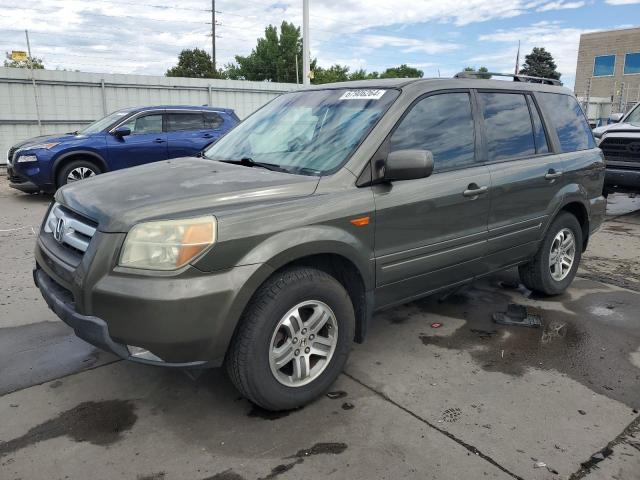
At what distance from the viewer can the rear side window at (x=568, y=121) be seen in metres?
4.49

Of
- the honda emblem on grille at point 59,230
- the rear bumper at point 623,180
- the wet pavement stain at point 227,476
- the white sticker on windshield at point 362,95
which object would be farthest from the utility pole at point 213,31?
the wet pavement stain at point 227,476

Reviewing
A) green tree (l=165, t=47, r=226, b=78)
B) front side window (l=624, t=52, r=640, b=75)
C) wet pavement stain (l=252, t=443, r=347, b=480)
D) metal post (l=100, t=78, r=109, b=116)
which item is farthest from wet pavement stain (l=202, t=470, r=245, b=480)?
green tree (l=165, t=47, r=226, b=78)

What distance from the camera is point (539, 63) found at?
54.4 metres

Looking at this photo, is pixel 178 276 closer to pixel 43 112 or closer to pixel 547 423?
pixel 547 423

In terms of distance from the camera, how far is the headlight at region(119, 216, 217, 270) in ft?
8.00

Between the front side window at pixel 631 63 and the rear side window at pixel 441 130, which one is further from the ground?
the front side window at pixel 631 63

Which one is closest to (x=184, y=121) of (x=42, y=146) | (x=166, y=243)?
(x=42, y=146)

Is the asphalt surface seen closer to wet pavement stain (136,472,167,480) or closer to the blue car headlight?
wet pavement stain (136,472,167,480)

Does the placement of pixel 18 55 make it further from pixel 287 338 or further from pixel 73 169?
pixel 287 338

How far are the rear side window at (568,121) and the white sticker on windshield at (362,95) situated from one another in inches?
68.6

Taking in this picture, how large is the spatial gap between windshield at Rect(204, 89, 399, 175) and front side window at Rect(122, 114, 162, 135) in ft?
21.9

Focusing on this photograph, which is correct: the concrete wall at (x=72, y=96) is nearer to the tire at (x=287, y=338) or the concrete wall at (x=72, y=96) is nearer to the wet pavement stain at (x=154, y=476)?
the tire at (x=287, y=338)

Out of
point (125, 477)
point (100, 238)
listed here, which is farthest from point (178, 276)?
point (125, 477)

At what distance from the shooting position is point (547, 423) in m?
2.84
